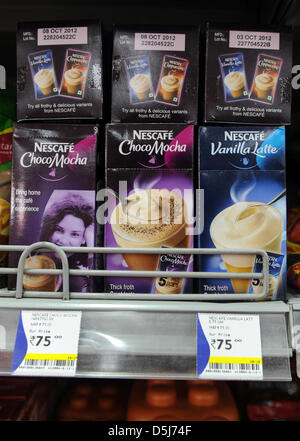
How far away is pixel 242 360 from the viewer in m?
0.73

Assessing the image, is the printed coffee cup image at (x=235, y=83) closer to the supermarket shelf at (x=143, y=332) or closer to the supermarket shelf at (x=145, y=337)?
the supermarket shelf at (x=143, y=332)

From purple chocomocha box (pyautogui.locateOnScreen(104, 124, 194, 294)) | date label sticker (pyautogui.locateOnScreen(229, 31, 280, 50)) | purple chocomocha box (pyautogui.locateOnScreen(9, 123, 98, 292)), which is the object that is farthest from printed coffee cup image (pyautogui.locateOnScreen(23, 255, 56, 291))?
date label sticker (pyautogui.locateOnScreen(229, 31, 280, 50))

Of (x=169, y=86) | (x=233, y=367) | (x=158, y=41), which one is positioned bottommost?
(x=233, y=367)

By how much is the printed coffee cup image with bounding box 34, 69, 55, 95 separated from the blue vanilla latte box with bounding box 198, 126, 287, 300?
38 cm

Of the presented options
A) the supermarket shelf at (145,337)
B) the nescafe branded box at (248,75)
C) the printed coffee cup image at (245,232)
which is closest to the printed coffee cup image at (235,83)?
the nescafe branded box at (248,75)

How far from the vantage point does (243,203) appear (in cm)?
85

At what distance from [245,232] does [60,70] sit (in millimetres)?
583

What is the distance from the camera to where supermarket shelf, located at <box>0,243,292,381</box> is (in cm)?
73

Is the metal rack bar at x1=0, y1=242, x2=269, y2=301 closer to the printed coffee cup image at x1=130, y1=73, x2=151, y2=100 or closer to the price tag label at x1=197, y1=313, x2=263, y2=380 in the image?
the price tag label at x1=197, y1=313, x2=263, y2=380

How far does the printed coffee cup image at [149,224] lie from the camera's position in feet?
2.78

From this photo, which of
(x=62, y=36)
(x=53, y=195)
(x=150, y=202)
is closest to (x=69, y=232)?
(x=53, y=195)

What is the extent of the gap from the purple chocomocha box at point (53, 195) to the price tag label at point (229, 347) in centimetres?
29

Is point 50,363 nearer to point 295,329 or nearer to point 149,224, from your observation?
point 149,224
